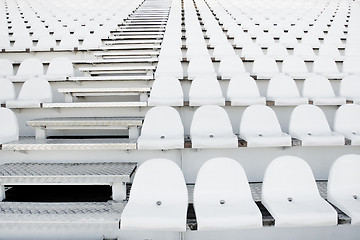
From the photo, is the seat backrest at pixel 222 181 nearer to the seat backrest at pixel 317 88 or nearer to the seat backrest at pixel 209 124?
the seat backrest at pixel 209 124

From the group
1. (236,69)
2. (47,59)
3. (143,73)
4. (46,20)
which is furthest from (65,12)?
(236,69)

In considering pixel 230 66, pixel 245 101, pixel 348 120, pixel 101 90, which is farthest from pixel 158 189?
pixel 230 66

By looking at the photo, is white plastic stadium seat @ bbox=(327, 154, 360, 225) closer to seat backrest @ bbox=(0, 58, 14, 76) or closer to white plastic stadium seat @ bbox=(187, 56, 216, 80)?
white plastic stadium seat @ bbox=(187, 56, 216, 80)

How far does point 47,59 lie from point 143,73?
1.19m

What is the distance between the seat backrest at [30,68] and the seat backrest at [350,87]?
98.4 inches

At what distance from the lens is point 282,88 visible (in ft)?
8.11

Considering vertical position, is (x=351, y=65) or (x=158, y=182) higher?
(x=351, y=65)

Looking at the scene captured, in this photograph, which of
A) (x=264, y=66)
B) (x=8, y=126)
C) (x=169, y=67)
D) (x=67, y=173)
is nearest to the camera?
(x=67, y=173)

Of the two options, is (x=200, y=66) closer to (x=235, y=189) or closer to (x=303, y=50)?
(x=303, y=50)

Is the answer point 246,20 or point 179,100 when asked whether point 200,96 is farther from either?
point 246,20

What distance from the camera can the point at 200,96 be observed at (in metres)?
2.39

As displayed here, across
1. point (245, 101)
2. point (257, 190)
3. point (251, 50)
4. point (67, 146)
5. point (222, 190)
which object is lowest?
point (257, 190)

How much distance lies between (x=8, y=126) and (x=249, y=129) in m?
1.43

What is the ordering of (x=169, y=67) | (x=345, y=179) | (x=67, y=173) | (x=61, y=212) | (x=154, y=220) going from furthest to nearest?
(x=169, y=67) → (x=67, y=173) → (x=345, y=179) → (x=61, y=212) → (x=154, y=220)
